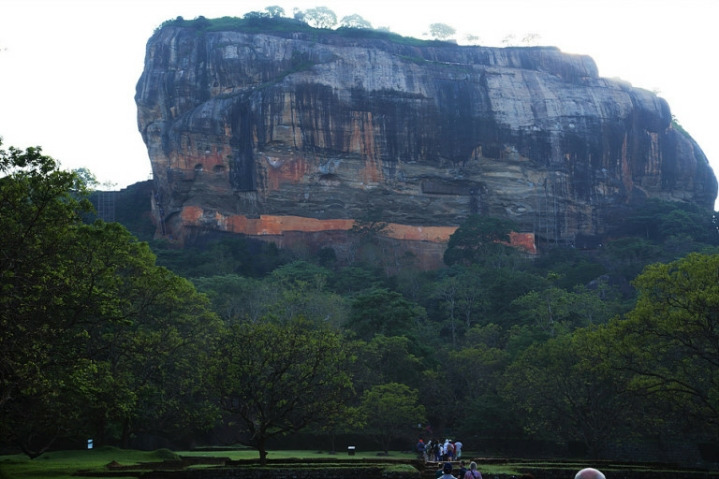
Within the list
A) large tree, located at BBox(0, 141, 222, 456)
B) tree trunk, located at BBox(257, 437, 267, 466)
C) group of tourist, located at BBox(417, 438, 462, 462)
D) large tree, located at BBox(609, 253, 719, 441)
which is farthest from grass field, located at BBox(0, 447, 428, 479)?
large tree, located at BBox(609, 253, 719, 441)

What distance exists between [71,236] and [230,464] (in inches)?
271

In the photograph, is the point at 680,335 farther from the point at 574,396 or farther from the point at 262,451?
the point at 262,451

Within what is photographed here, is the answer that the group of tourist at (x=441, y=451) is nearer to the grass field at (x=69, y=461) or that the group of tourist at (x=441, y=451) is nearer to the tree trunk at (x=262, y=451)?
the grass field at (x=69, y=461)

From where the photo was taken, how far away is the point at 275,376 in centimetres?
2512

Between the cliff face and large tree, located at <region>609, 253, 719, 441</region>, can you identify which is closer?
large tree, located at <region>609, 253, 719, 441</region>

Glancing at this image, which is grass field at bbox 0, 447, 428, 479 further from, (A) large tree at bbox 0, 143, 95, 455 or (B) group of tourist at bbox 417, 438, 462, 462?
(B) group of tourist at bbox 417, 438, 462, 462

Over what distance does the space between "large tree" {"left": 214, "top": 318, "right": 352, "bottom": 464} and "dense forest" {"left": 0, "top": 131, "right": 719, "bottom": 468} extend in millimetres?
65

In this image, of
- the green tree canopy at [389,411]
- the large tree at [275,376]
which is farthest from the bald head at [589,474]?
the green tree canopy at [389,411]

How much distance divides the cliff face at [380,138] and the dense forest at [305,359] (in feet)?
64.9

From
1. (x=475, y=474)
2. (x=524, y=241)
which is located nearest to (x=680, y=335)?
(x=475, y=474)

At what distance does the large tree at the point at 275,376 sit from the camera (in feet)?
81.9

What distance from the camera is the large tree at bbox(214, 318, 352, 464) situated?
25.0 m

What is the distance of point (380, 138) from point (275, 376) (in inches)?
1893

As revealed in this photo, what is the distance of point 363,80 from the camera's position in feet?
238
